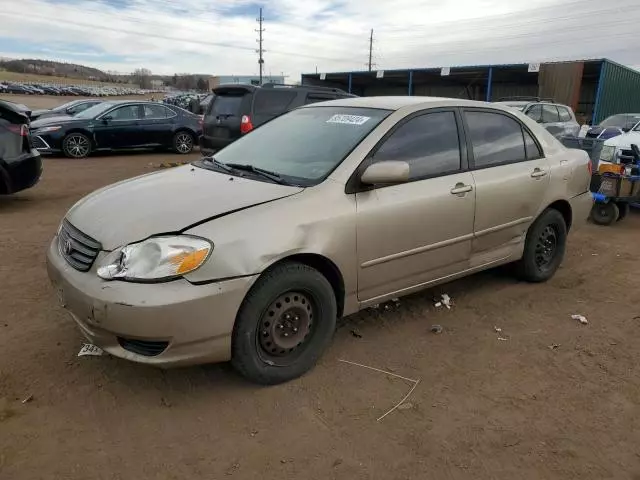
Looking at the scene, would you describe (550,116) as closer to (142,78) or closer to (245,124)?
(245,124)

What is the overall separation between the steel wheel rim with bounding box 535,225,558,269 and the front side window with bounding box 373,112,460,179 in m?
1.38

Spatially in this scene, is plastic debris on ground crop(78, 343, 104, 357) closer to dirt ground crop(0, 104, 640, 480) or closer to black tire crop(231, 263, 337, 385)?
dirt ground crop(0, 104, 640, 480)

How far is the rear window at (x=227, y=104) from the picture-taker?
10016 millimetres

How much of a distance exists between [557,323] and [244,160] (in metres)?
2.67

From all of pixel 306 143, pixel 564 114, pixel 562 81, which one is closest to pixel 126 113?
pixel 306 143

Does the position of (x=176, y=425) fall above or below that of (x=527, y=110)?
→ below

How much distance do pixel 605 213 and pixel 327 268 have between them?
5968 millimetres

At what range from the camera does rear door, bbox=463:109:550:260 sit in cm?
409

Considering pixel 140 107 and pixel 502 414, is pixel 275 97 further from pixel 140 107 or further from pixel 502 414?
pixel 502 414

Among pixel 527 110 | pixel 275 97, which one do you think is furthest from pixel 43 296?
pixel 527 110

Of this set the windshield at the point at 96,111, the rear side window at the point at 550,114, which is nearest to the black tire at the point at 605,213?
the rear side window at the point at 550,114

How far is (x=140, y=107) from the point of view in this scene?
1402 centimetres

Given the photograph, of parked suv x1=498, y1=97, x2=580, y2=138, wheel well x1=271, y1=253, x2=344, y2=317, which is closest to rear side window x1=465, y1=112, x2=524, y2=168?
wheel well x1=271, y1=253, x2=344, y2=317

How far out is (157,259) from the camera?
268 centimetres
